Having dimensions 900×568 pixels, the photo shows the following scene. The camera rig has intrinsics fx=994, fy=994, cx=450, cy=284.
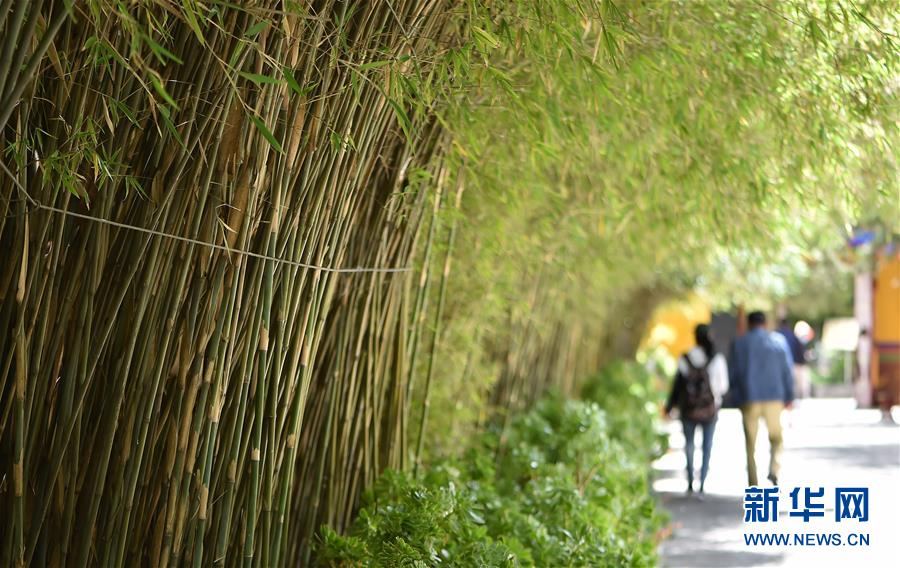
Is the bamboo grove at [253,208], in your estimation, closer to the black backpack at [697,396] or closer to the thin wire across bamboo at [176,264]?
the thin wire across bamboo at [176,264]

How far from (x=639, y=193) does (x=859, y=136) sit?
2.73ft

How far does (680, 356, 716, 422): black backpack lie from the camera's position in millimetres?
6207

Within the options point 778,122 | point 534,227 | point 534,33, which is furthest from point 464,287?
point 534,33

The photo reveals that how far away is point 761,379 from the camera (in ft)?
18.3

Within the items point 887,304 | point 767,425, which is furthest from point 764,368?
point 887,304

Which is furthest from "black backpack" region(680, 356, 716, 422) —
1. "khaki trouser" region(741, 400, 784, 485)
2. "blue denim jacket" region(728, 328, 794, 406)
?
"blue denim jacket" region(728, 328, 794, 406)

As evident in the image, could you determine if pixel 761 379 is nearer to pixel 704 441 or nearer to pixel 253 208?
pixel 704 441

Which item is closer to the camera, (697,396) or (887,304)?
(697,396)

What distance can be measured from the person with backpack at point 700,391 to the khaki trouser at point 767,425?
1.58 feet

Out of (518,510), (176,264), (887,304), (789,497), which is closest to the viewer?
(176,264)

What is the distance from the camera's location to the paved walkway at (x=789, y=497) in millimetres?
4402

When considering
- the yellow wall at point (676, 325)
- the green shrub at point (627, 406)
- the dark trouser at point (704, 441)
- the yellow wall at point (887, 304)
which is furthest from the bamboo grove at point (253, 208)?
the yellow wall at point (676, 325)

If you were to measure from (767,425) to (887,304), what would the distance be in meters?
9.56

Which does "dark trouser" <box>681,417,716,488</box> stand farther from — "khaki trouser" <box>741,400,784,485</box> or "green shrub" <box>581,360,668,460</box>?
"khaki trouser" <box>741,400,784,485</box>
